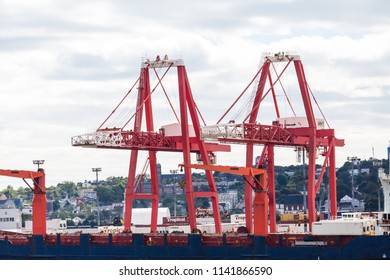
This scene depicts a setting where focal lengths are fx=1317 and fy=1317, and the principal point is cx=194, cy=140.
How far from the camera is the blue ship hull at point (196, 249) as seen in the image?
271 ft

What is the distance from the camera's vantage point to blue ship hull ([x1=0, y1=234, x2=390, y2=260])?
3253 inches

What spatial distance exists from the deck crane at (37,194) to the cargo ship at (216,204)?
7 centimetres

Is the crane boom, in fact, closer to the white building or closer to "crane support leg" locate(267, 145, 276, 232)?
"crane support leg" locate(267, 145, 276, 232)

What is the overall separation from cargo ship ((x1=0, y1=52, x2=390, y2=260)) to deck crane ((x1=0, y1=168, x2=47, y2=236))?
7cm

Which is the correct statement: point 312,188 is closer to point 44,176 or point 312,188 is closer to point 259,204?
point 259,204

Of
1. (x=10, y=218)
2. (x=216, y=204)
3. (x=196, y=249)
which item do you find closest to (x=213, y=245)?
(x=196, y=249)

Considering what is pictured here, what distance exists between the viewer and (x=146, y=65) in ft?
338

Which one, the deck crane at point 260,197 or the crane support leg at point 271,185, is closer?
the deck crane at point 260,197

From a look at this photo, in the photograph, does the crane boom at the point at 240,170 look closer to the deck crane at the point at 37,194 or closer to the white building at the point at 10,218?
the deck crane at the point at 37,194

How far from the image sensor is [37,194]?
322ft

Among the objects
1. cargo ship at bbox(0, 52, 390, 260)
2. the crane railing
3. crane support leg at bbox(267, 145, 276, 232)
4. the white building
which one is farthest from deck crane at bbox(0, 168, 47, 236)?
the white building

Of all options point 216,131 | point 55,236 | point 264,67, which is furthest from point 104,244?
point 264,67

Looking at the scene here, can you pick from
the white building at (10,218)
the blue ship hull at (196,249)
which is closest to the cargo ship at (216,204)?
the blue ship hull at (196,249)

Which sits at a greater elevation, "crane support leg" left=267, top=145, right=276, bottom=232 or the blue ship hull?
"crane support leg" left=267, top=145, right=276, bottom=232
